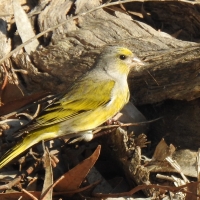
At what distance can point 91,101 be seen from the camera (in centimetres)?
785

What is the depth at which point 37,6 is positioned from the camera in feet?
29.6

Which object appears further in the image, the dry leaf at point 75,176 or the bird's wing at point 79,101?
the bird's wing at point 79,101

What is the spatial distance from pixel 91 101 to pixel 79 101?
14cm

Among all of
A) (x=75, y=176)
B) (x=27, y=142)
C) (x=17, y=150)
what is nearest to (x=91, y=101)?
(x=27, y=142)

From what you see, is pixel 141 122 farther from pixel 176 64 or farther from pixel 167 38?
pixel 167 38

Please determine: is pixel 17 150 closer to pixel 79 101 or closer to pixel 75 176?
pixel 75 176

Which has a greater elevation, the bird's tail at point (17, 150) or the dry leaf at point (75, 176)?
the bird's tail at point (17, 150)

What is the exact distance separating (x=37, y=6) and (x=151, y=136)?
2556 mm

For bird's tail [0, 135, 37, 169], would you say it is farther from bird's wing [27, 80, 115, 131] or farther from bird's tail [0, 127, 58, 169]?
bird's wing [27, 80, 115, 131]

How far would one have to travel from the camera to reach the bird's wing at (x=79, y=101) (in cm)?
756

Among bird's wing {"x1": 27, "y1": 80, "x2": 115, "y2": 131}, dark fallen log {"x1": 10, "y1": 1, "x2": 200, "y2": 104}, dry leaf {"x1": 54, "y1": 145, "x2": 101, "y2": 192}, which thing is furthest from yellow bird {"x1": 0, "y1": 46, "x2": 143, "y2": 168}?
dry leaf {"x1": 54, "y1": 145, "x2": 101, "y2": 192}

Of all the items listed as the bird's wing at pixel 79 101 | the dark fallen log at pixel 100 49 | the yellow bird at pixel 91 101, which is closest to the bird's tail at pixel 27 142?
the yellow bird at pixel 91 101

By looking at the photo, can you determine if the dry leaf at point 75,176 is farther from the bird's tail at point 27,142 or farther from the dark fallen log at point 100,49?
the dark fallen log at point 100,49

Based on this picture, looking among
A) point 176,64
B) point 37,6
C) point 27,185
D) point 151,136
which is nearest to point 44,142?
point 27,185
